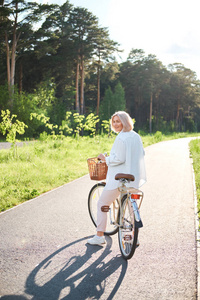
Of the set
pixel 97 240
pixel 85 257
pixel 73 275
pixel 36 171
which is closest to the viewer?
pixel 73 275

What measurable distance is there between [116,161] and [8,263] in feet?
6.36

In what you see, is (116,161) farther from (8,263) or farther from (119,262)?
(8,263)

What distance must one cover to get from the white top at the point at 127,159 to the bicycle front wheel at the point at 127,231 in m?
0.31

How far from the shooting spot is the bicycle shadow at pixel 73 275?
3428 millimetres

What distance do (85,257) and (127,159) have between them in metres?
1.47

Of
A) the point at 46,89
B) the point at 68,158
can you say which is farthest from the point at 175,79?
the point at 68,158

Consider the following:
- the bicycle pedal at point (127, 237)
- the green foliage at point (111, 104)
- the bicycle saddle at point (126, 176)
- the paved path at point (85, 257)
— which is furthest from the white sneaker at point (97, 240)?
the green foliage at point (111, 104)

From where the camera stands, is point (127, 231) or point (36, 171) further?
point (36, 171)

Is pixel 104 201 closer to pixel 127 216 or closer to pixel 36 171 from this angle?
pixel 127 216

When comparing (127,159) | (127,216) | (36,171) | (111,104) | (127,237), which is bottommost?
(36,171)

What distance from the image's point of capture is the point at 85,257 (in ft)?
14.4

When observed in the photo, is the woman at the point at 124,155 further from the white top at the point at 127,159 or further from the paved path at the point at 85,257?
the paved path at the point at 85,257

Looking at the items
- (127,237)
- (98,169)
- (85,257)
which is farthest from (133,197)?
(85,257)

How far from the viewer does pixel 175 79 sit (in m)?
73.6
